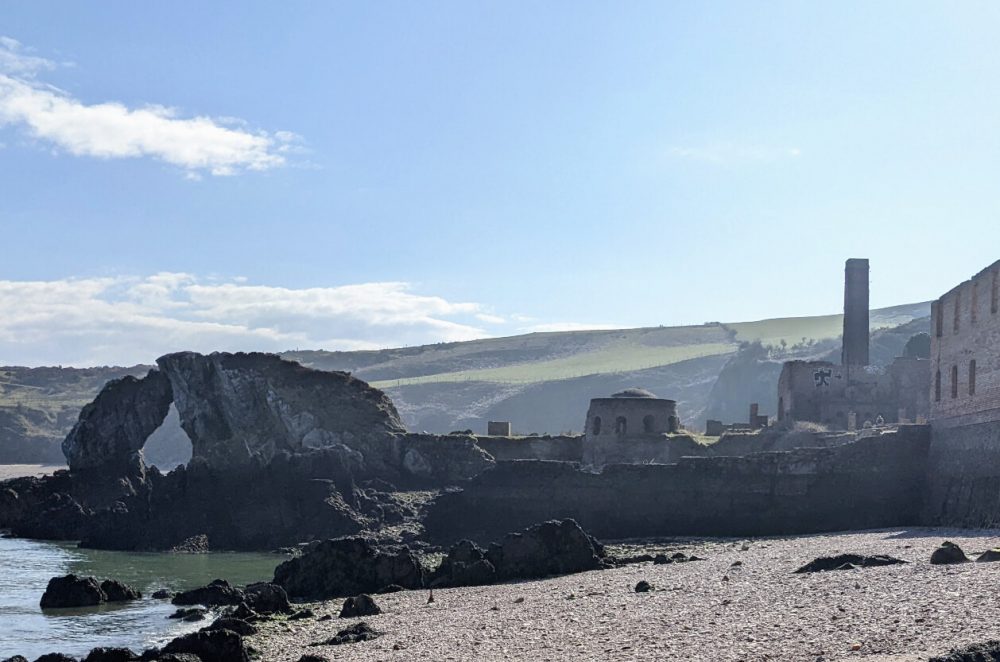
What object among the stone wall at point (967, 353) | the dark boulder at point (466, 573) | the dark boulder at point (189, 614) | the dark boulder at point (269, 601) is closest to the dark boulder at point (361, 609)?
the dark boulder at point (269, 601)

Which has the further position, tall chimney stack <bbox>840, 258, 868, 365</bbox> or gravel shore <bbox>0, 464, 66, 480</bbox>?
gravel shore <bbox>0, 464, 66, 480</bbox>

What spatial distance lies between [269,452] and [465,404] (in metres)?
100.0

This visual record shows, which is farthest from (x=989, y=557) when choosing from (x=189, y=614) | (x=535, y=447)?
(x=535, y=447)

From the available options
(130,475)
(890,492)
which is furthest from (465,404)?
(890,492)

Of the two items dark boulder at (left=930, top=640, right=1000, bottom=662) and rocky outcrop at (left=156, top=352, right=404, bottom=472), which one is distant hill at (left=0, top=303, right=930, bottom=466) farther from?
dark boulder at (left=930, top=640, right=1000, bottom=662)

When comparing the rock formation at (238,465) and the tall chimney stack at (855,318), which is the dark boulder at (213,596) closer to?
the rock formation at (238,465)

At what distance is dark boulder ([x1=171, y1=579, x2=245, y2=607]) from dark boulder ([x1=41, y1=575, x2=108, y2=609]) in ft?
7.14

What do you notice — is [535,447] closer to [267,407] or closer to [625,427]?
[625,427]

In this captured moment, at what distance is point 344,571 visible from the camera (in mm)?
32875

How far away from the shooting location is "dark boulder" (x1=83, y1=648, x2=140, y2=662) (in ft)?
73.7

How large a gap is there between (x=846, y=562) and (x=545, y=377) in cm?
13884

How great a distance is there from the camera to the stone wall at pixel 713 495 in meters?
41.1

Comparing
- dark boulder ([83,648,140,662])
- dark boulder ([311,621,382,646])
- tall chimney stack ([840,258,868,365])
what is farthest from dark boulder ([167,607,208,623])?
tall chimney stack ([840,258,868,365])

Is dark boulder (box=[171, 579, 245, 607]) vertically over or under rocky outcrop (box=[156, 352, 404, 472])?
under
